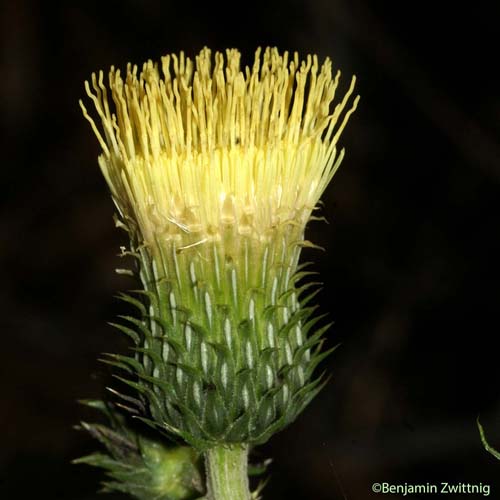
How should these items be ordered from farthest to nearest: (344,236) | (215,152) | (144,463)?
(344,236) < (144,463) < (215,152)

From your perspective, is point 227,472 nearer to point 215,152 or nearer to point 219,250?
point 219,250

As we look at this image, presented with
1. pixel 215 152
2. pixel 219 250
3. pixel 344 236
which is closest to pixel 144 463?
pixel 219 250

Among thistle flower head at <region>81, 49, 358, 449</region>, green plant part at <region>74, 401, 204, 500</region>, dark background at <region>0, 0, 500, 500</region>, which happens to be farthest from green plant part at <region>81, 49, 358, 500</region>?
dark background at <region>0, 0, 500, 500</region>

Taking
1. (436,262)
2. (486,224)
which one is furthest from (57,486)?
(486,224)

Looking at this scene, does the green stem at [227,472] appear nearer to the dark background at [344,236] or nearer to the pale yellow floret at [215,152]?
the pale yellow floret at [215,152]

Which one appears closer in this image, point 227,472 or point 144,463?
point 227,472

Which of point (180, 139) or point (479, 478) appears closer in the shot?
point (180, 139)

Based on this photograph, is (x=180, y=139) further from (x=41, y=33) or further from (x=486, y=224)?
(x=41, y=33)
